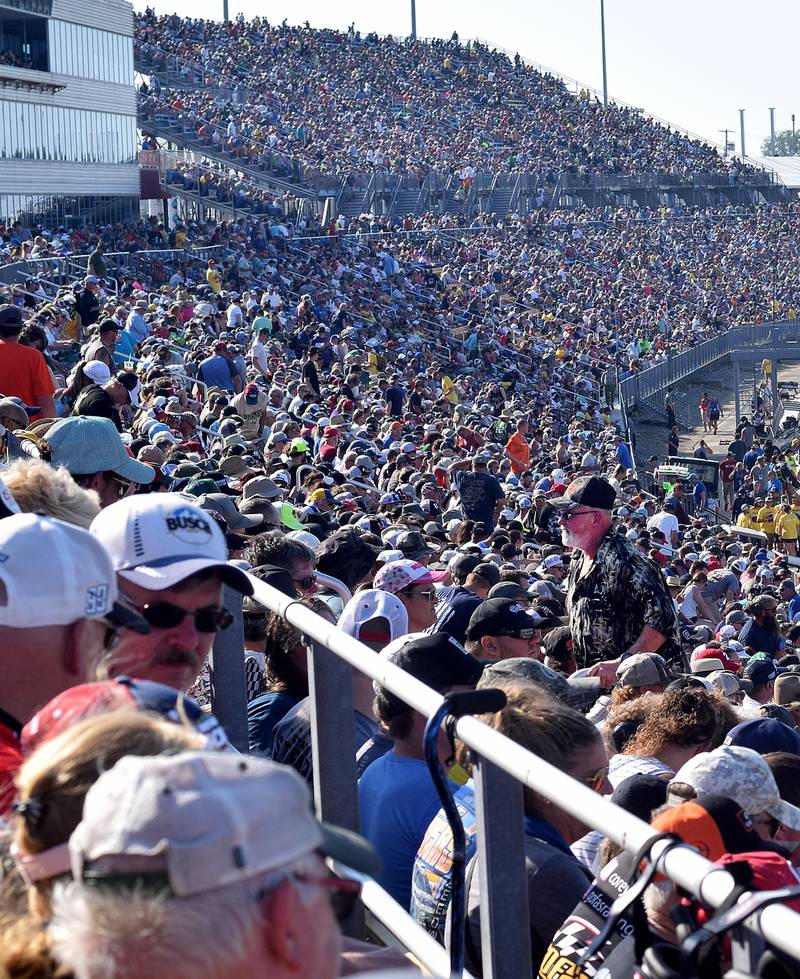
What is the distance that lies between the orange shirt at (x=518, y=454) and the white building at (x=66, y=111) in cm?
1944

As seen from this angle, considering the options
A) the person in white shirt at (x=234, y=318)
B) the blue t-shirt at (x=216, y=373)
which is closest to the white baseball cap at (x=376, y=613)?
the blue t-shirt at (x=216, y=373)

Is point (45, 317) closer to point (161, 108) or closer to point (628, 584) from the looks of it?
point (628, 584)

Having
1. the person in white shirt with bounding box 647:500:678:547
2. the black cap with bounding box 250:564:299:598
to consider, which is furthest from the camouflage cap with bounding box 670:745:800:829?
the person in white shirt with bounding box 647:500:678:547

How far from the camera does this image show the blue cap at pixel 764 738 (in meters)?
4.32

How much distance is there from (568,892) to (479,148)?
51214mm

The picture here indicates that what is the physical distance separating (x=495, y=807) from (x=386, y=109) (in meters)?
52.1

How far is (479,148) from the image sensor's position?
5241 centimetres

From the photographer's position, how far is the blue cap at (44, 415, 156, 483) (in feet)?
15.8

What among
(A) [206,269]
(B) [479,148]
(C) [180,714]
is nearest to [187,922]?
(C) [180,714]

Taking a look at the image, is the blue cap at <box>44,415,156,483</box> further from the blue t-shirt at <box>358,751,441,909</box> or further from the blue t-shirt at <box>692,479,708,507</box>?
the blue t-shirt at <box>692,479,708,507</box>

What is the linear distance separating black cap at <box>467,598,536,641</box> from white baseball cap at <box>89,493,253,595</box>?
2.57 metres

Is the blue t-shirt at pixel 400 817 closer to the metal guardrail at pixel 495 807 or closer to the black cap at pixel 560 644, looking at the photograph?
the metal guardrail at pixel 495 807

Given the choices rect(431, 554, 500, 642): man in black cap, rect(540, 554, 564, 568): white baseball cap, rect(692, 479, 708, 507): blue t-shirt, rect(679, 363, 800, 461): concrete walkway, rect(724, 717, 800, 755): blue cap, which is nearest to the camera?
rect(724, 717, 800, 755): blue cap

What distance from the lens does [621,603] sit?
235 inches
